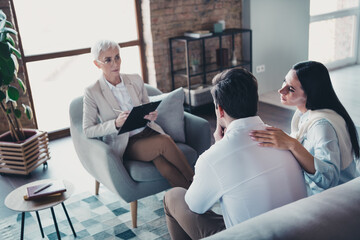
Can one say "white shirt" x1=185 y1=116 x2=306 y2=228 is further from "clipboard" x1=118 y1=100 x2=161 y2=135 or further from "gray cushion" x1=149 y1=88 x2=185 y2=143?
"gray cushion" x1=149 y1=88 x2=185 y2=143

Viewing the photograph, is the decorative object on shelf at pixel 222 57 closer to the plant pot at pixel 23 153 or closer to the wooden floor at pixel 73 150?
the wooden floor at pixel 73 150

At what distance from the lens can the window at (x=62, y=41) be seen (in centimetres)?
429

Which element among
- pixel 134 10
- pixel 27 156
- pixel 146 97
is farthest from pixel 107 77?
pixel 134 10

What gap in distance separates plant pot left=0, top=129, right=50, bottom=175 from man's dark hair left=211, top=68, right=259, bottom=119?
8.14 ft

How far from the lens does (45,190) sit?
2434mm

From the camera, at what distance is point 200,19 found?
5.18 m

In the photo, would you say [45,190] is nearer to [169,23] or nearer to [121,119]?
[121,119]

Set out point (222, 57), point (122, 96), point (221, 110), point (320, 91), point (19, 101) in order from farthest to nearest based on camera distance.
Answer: point (222, 57) → point (19, 101) → point (122, 96) → point (320, 91) → point (221, 110)

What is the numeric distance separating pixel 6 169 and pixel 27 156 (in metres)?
0.26

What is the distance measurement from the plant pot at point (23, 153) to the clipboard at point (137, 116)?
1342mm

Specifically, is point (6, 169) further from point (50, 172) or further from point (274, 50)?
point (274, 50)

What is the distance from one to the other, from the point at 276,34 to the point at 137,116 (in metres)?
3.71

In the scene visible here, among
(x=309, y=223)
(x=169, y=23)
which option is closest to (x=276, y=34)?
(x=169, y=23)

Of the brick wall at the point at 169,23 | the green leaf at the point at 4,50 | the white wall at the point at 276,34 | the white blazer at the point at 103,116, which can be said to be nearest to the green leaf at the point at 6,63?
the green leaf at the point at 4,50
